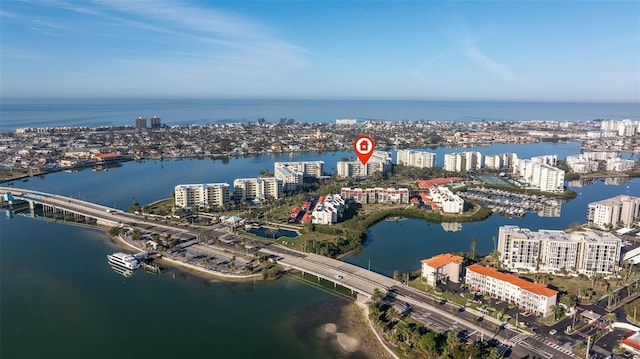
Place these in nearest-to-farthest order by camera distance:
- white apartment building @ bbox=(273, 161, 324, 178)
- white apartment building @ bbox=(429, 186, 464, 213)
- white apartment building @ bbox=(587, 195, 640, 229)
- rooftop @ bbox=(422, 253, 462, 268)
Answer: rooftop @ bbox=(422, 253, 462, 268), white apartment building @ bbox=(587, 195, 640, 229), white apartment building @ bbox=(429, 186, 464, 213), white apartment building @ bbox=(273, 161, 324, 178)

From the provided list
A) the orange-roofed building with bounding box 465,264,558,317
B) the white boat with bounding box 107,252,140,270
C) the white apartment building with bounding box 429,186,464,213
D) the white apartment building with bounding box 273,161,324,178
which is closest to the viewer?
the orange-roofed building with bounding box 465,264,558,317

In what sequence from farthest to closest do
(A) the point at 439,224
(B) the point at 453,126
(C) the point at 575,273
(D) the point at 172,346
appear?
(B) the point at 453,126, (A) the point at 439,224, (C) the point at 575,273, (D) the point at 172,346

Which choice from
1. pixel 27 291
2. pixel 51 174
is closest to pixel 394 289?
pixel 27 291

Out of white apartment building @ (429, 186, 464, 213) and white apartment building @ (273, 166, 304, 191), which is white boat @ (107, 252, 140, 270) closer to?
white apartment building @ (273, 166, 304, 191)

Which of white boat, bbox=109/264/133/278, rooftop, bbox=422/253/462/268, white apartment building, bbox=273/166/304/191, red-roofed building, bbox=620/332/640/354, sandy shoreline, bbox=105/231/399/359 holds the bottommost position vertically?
sandy shoreline, bbox=105/231/399/359

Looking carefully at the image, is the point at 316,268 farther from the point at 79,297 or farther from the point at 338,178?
the point at 338,178

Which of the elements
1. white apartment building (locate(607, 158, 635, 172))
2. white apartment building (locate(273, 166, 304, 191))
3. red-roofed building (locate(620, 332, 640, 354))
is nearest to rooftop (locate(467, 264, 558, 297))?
red-roofed building (locate(620, 332, 640, 354))
